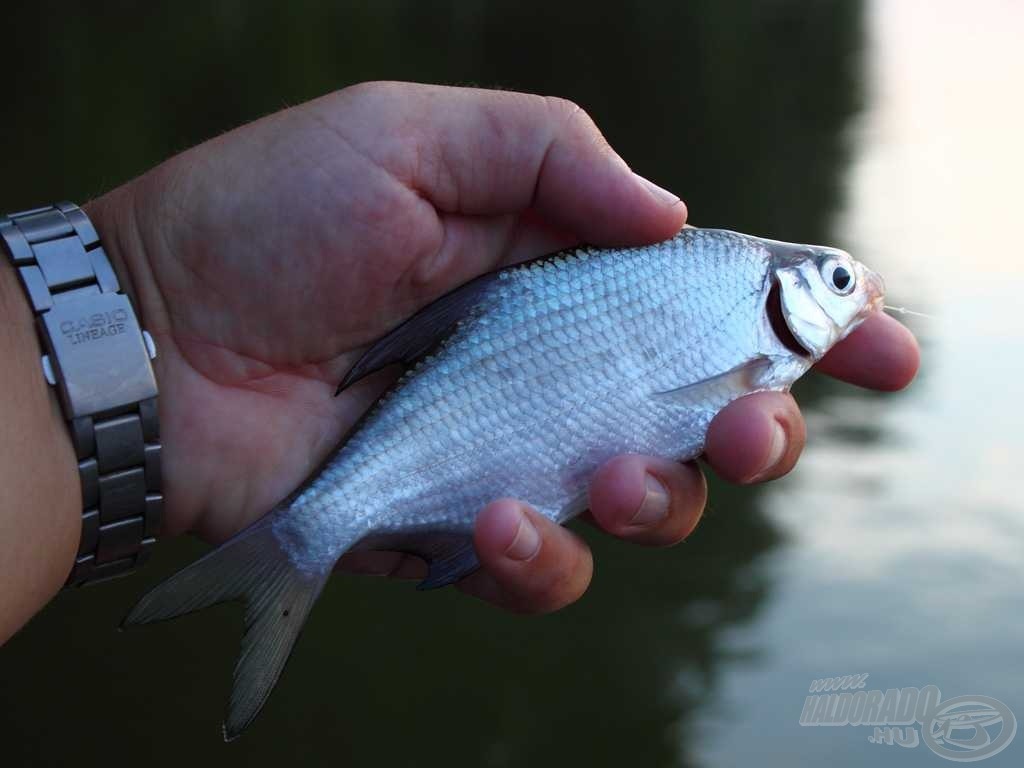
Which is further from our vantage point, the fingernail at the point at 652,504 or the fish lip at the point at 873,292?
the fish lip at the point at 873,292

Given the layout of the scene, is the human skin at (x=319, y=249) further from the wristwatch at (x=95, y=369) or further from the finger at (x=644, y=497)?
the wristwatch at (x=95, y=369)

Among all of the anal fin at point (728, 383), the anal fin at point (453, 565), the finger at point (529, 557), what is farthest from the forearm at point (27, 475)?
the anal fin at point (728, 383)

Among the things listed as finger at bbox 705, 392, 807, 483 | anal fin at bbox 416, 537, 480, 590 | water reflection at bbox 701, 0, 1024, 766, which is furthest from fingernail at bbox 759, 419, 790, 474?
water reflection at bbox 701, 0, 1024, 766

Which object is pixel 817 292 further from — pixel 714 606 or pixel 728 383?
pixel 714 606

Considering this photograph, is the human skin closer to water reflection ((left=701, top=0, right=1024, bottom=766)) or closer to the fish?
the fish

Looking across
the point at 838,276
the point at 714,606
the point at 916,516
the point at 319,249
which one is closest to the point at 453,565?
the point at 319,249

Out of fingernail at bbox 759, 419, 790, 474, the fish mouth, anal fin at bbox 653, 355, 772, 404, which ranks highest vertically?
the fish mouth
